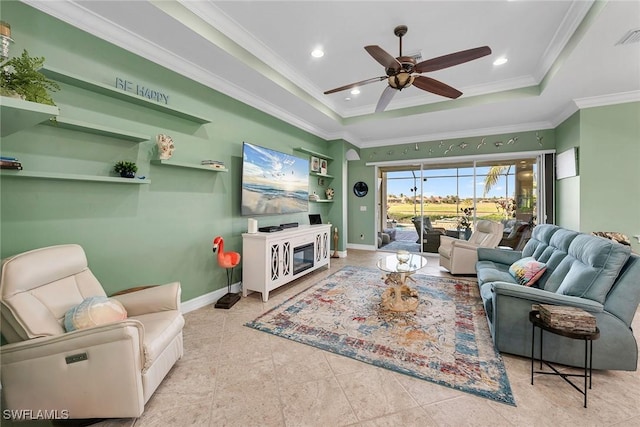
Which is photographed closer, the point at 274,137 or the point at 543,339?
the point at 543,339

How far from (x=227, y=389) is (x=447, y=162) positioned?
20.0 feet

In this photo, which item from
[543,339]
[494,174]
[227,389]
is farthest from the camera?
[494,174]

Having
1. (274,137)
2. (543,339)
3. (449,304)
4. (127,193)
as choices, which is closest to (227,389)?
(127,193)

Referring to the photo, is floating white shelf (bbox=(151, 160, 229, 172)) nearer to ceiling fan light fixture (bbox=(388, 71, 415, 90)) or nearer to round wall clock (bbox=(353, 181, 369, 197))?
ceiling fan light fixture (bbox=(388, 71, 415, 90))

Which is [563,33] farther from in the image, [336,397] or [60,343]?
[60,343]

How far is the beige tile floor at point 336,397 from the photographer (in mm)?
1457

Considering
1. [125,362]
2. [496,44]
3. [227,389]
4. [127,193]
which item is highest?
[496,44]

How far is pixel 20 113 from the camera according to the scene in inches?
54.7

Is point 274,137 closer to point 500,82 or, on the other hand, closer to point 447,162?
point 500,82

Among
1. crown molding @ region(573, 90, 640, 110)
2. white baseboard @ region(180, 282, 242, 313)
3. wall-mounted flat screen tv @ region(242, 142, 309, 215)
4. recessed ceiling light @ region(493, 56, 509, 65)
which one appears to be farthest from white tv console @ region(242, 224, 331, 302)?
crown molding @ region(573, 90, 640, 110)

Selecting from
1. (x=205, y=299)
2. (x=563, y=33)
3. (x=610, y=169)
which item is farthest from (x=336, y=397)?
(x=610, y=169)

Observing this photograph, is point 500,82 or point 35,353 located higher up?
point 500,82

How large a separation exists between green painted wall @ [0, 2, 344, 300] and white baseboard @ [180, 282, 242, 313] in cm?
9

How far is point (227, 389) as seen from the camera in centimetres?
170
